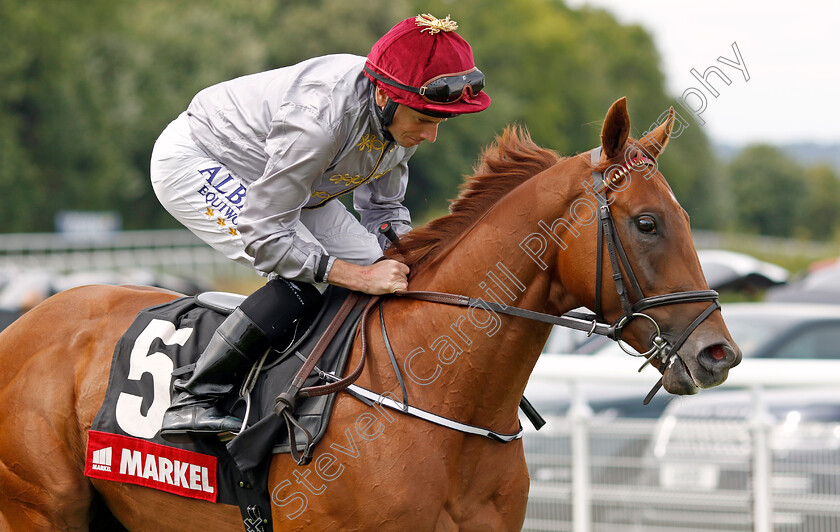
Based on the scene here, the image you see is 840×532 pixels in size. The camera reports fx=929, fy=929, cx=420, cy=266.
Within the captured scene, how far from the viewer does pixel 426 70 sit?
2.95 metres

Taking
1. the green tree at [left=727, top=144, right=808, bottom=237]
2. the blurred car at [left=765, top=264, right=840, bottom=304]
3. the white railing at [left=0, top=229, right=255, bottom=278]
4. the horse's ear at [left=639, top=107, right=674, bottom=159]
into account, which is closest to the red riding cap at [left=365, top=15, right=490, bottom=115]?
the horse's ear at [left=639, top=107, right=674, bottom=159]

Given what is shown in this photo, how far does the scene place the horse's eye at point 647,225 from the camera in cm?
272

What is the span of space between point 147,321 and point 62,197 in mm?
32142

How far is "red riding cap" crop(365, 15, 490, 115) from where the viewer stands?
9.63 feet

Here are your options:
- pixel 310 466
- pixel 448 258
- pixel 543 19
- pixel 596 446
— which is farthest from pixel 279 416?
pixel 543 19

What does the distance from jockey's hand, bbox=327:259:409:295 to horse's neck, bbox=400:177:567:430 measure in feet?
0.52

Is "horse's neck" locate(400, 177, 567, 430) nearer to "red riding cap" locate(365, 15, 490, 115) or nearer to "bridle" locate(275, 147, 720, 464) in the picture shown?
"bridle" locate(275, 147, 720, 464)

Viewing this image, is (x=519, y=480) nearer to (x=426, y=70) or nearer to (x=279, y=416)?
(x=279, y=416)

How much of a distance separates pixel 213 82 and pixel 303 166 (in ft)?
121

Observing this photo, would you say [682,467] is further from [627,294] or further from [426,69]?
[426,69]

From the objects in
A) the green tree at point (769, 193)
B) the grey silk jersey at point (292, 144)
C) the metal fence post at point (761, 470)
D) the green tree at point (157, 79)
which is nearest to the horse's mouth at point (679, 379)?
the grey silk jersey at point (292, 144)

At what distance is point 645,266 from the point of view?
2.71m

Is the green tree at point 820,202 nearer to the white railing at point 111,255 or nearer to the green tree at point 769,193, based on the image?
the green tree at point 769,193

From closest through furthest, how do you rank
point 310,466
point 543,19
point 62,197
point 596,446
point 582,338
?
1. point 310,466
2. point 596,446
3. point 582,338
4. point 62,197
5. point 543,19
